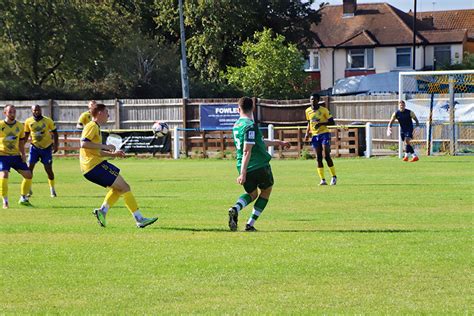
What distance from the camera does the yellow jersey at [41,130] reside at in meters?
21.8

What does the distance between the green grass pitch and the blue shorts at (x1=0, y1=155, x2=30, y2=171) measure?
2.99 feet

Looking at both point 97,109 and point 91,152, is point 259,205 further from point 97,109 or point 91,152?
point 97,109

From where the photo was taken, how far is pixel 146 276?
1009 centimetres

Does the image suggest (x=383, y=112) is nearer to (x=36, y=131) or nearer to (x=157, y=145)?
(x=157, y=145)

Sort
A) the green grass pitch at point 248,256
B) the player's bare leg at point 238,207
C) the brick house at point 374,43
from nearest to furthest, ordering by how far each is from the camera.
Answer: the green grass pitch at point 248,256 → the player's bare leg at point 238,207 → the brick house at point 374,43

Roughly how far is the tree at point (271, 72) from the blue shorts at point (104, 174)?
40704 millimetres

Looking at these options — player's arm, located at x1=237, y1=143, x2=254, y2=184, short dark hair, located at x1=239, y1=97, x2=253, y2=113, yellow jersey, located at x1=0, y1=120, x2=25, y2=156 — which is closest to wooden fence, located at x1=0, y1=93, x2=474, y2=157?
yellow jersey, located at x1=0, y1=120, x2=25, y2=156

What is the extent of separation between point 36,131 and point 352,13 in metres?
65.8

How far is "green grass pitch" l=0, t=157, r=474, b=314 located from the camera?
871 centimetres

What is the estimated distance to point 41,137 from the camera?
72.4 ft

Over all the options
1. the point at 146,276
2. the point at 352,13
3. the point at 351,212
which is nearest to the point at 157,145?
the point at 351,212

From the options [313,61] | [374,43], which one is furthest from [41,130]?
[313,61]

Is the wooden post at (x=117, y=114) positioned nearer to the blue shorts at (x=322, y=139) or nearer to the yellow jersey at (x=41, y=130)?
the blue shorts at (x=322, y=139)

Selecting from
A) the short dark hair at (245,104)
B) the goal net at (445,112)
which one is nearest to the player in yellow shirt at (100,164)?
the short dark hair at (245,104)
